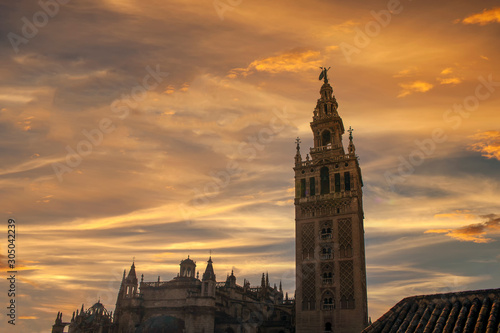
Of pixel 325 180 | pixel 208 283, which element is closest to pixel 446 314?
pixel 325 180

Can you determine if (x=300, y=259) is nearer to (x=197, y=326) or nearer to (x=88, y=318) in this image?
(x=197, y=326)

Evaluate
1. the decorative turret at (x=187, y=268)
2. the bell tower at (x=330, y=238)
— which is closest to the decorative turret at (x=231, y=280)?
the decorative turret at (x=187, y=268)

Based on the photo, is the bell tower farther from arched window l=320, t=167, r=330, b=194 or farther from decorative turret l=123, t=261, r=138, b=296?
decorative turret l=123, t=261, r=138, b=296

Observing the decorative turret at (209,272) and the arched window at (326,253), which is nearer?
the arched window at (326,253)

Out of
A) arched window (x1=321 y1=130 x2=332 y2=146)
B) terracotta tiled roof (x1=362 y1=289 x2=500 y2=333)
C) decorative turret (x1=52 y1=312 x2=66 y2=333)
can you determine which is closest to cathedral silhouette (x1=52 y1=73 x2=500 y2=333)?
arched window (x1=321 y1=130 x2=332 y2=146)

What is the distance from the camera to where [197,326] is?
53812mm

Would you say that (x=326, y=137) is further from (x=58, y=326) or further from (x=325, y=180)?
(x=58, y=326)

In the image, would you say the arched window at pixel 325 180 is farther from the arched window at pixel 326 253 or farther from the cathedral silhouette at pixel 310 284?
the arched window at pixel 326 253

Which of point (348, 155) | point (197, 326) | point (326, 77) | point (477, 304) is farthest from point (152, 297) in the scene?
point (477, 304)

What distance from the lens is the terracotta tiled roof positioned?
1830cm

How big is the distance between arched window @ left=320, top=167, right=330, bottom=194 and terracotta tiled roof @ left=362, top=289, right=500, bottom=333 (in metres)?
33.7

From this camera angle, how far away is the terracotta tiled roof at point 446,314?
1830 cm

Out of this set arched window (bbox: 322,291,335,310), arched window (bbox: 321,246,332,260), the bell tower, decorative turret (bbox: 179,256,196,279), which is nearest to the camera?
the bell tower

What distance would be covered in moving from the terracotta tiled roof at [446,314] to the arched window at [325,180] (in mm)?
33739
